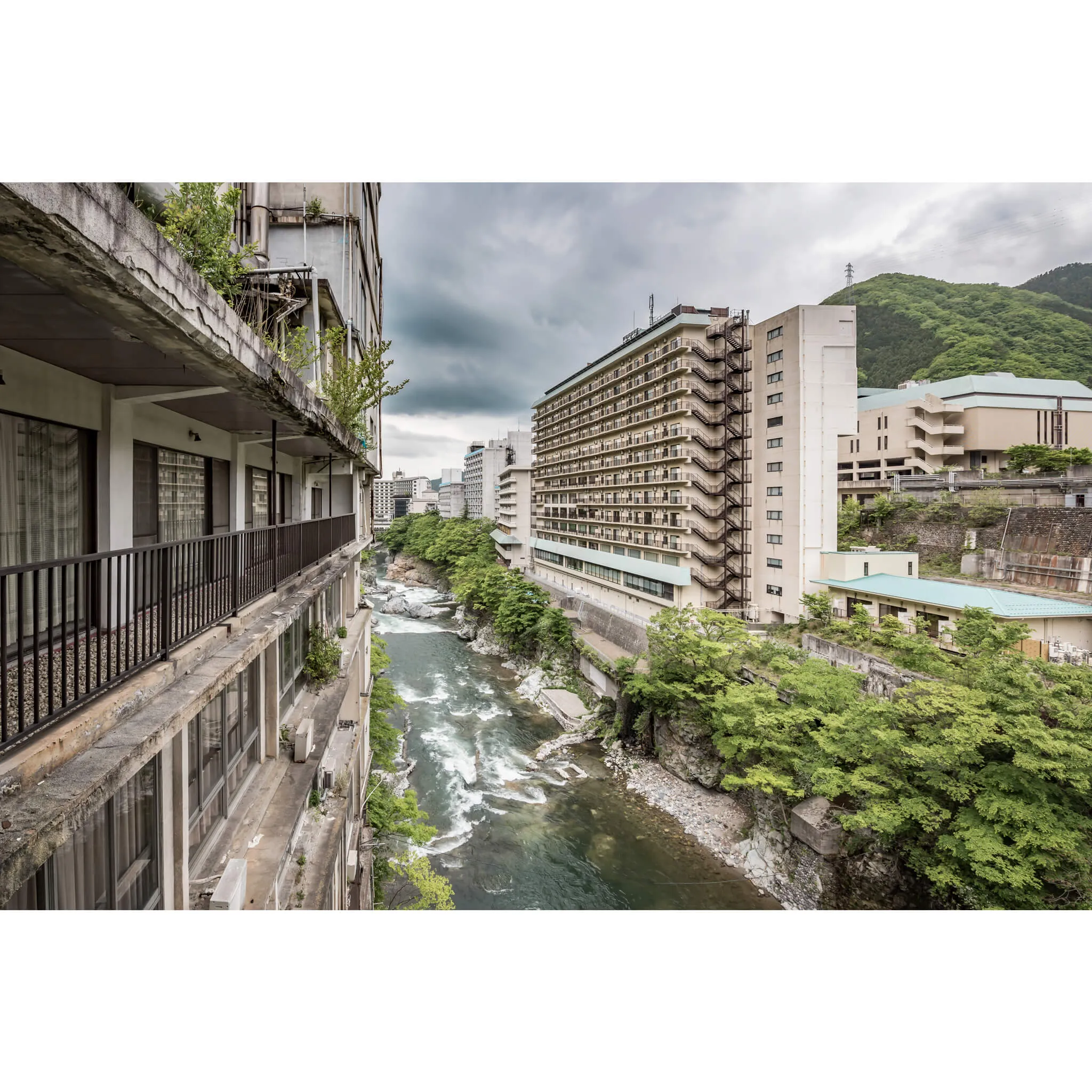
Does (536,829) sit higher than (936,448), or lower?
lower

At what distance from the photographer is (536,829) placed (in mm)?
12453

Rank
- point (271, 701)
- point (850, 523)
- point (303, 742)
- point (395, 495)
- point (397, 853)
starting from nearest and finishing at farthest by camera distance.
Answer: point (271, 701)
point (303, 742)
point (397, 853)
point (850, 523)
point (395, 495)

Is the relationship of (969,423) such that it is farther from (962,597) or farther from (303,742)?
(303,742)

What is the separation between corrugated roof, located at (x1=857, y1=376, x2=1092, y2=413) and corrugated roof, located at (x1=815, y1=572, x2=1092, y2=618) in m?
17.4

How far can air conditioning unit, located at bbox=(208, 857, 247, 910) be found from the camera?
9.82ft

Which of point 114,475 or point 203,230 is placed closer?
point 114,475

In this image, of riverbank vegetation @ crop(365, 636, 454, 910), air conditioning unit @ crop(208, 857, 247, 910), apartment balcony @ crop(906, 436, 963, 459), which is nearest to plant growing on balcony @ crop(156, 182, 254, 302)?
air conditioning unit @ crop(208, 857, 247, 910)

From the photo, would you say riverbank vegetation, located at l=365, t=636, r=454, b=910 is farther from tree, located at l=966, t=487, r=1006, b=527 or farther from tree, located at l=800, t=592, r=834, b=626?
tree, located at l=966, t=487, r=1006, b=527

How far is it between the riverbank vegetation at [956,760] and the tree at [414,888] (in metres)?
6.10

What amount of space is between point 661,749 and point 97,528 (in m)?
14.8

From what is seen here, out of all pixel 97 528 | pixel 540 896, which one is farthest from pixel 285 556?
pixel 540 896

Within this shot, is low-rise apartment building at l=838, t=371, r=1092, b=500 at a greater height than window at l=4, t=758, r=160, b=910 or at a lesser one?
greater

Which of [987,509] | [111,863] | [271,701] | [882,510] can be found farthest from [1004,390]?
[111,863]

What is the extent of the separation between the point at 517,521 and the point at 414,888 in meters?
34.6
